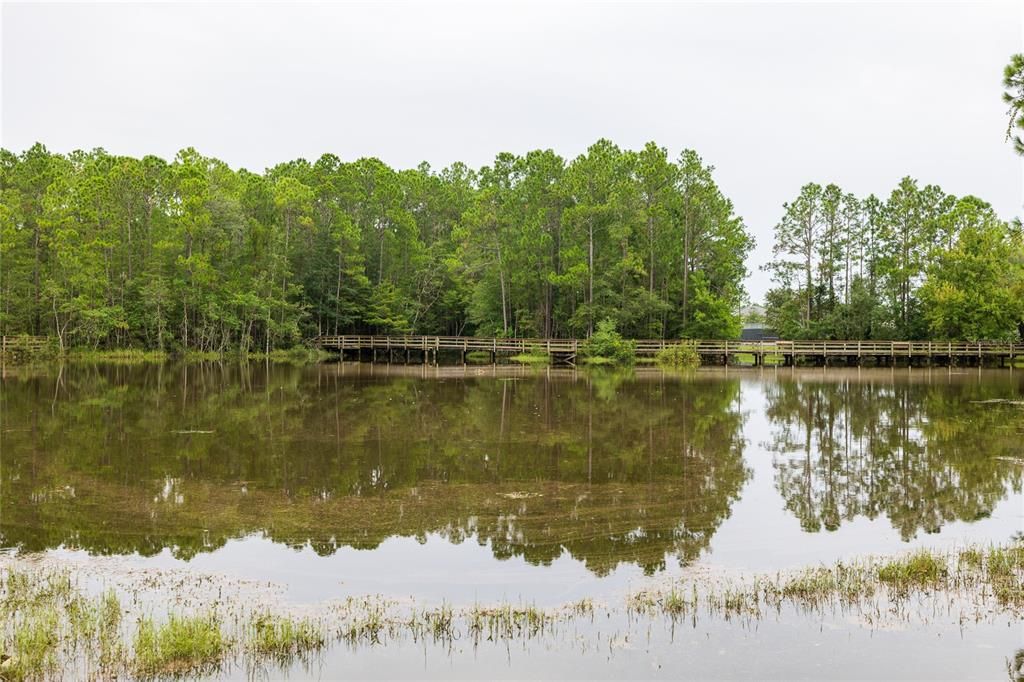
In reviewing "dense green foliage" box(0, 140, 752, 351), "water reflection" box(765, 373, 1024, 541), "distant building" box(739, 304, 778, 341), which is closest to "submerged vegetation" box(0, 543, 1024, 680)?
"water reflection" box(765, 373, 1024, 541)

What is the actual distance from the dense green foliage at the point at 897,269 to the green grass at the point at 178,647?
58252 mm

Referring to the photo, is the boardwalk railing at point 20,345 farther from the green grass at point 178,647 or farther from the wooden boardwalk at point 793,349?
the green grass at point 178,647

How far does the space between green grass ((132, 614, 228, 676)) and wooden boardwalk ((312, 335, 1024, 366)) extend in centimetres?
4805

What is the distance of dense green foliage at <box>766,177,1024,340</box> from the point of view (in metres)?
56.2

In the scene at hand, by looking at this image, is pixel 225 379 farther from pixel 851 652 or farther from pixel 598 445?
pixel 851 652

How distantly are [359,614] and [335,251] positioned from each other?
56299mm

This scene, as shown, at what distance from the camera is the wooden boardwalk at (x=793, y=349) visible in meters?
55.5

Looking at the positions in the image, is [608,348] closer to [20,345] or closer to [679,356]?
[679,356]

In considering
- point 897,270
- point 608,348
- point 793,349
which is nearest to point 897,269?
point 897,270

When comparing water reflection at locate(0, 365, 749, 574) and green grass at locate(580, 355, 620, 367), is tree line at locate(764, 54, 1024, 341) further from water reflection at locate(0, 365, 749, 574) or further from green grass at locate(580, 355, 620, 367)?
water reflection at locate(0, 365, 749, 574)

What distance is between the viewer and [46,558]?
30.7 ft

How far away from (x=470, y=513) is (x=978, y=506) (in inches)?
308

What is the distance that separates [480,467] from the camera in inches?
596

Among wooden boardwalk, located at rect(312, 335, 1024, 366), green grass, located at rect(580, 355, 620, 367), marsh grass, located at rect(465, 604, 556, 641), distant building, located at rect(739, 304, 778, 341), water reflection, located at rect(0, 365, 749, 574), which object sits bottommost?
marsh grass, located at rect(465, 604, 556, 641)
